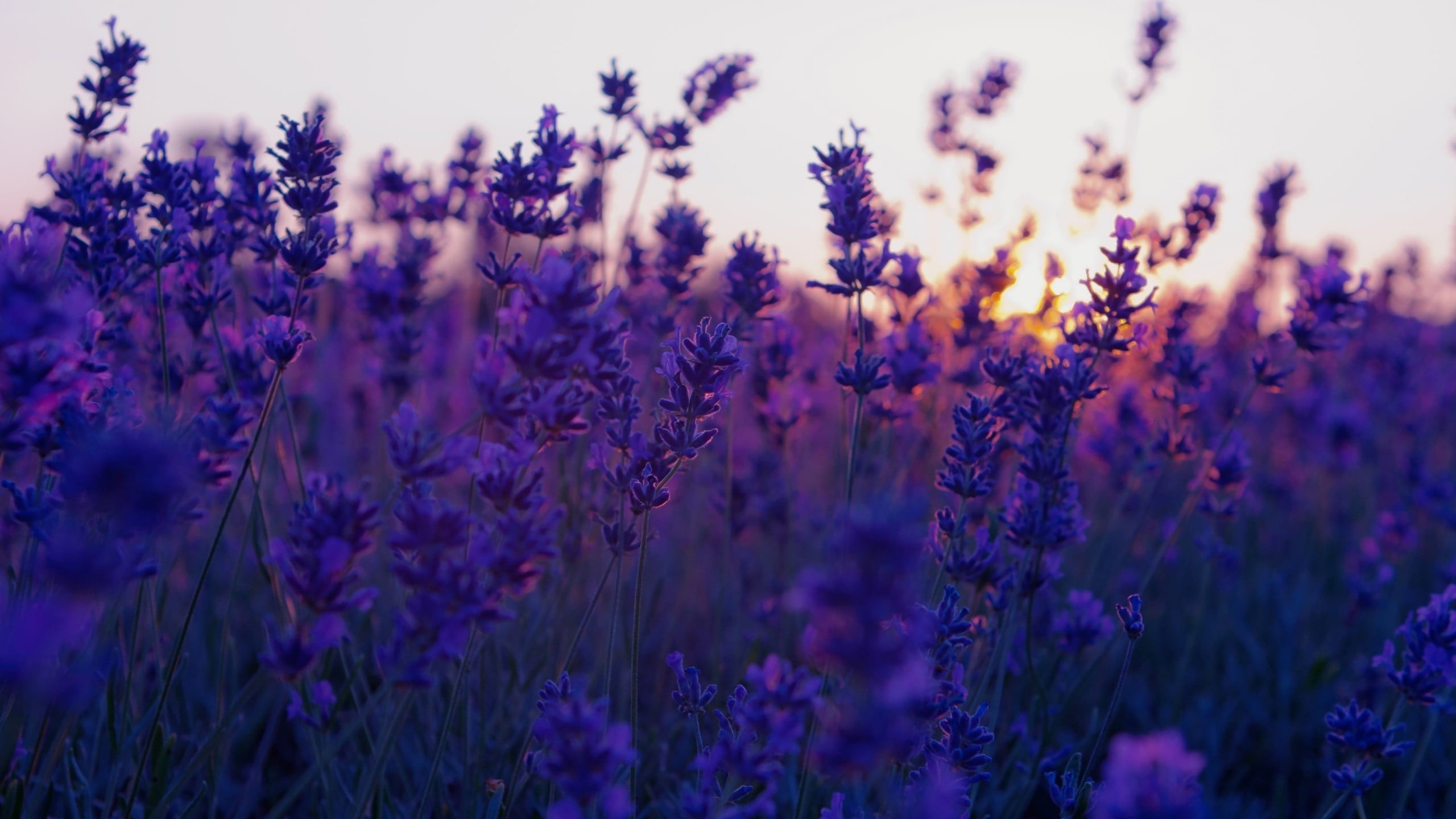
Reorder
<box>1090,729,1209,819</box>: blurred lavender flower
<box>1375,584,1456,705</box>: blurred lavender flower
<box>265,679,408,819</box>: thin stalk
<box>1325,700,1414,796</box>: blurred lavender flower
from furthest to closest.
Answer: <box>1375,584,1456,705</box>: blurred lavender flower < <box>1325,700,1414,796</box>: blurred lavender flower < <box>265,679,408,819</box>: thin stalk < <box>1090,729,1209,819</box>: blurred lavender flower

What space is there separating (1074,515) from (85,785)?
219 centimetres

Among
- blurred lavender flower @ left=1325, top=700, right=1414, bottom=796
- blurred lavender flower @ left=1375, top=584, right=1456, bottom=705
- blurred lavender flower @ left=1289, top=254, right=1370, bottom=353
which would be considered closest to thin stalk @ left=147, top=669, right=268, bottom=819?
blurred lavender flower @ left=1325, top=700, right=1414, bottom=796

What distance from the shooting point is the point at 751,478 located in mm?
4094

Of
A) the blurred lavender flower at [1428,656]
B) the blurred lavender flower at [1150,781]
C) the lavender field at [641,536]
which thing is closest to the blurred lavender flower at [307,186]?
the lavender field at [641,536]

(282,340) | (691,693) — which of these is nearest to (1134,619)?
(691,693)

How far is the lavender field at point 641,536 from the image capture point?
1.23 m

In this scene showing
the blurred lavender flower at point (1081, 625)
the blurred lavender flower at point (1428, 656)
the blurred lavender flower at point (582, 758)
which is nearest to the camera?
the blurred lavender flower at point (582, 758)

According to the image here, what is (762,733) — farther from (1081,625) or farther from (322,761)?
(1081,625)

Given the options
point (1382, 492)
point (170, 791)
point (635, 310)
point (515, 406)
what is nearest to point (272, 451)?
point (635, 310)

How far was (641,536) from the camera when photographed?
1.91 m

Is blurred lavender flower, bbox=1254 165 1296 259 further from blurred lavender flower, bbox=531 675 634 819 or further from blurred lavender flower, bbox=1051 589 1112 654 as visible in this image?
blurred lavender flower, bbox=531 675 634 819

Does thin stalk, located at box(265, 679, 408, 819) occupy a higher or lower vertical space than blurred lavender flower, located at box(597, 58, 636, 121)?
lower

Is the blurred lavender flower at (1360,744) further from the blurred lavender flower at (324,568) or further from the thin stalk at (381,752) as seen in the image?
the blurred lavender flower at (324,568)

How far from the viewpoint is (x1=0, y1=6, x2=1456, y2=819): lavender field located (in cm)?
123
